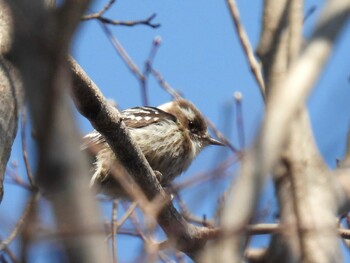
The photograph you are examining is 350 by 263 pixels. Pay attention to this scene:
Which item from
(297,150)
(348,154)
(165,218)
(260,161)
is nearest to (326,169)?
(297,150)

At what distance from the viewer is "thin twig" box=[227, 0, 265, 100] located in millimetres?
4781

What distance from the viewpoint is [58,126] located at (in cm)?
132

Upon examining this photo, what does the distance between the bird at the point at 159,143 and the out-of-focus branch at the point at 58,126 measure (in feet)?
15.6

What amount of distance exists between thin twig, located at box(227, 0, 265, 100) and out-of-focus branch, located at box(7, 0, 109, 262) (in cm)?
333

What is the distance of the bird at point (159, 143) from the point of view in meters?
6.33

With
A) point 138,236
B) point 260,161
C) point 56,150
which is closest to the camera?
point 56,150

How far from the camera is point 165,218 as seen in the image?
15.9 feet

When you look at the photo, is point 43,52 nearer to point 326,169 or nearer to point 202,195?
point 202,195

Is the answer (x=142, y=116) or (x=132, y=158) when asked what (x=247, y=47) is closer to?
(x=132, y=158)

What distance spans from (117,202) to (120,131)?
4.99ft

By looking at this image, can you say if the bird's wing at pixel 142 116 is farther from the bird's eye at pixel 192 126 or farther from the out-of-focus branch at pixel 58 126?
the out-of-focus branch at pixel 58 126

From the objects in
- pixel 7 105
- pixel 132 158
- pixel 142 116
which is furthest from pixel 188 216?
pixel 142 116

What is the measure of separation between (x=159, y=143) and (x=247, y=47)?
2021mm

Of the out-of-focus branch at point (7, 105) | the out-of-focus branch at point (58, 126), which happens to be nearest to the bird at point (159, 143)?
the out-of-focus branch at point (7, 105)
